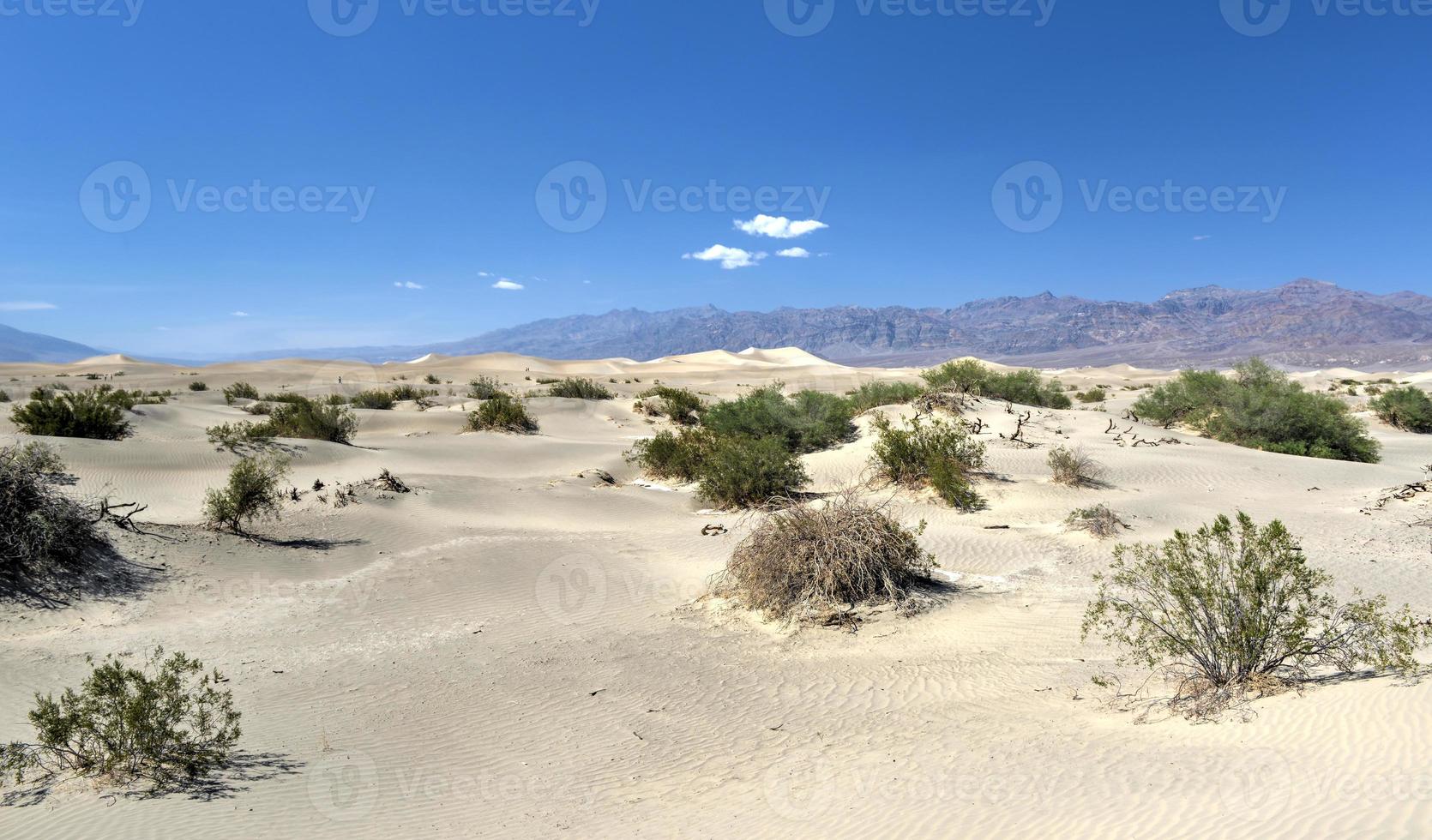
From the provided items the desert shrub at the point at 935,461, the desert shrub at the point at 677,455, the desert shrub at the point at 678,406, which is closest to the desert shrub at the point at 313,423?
the desert shrub at the point at 677,455

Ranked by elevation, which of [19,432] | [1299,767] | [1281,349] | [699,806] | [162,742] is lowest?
[699,806]

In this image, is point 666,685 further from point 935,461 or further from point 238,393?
point 238,393

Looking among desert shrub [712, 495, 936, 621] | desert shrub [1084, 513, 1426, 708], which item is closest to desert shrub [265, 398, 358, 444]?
desert shrub [712, 495, 936, 621]

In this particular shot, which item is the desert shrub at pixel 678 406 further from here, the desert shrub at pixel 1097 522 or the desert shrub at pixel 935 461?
the desert shrub at pixel 1097 522

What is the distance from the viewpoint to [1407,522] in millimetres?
10258

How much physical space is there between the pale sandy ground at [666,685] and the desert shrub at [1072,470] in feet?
1.28

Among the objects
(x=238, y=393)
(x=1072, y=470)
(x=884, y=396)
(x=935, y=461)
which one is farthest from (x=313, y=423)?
(x=238, y=393)

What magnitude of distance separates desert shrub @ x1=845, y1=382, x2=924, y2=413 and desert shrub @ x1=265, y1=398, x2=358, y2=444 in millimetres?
14203

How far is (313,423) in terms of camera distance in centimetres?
1777

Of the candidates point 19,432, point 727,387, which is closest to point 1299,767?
point 19,432

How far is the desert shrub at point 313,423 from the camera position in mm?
17556

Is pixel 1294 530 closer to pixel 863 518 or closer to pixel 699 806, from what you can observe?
pixel 863 518

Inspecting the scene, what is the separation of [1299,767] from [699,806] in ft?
10.3

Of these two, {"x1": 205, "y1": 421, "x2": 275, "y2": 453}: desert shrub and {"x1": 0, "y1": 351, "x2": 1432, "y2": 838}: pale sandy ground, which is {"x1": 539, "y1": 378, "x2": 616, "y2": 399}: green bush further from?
{"x1": 0, "y1": 351, "x2": 1432, "y2": 838}: pale sandy ground
